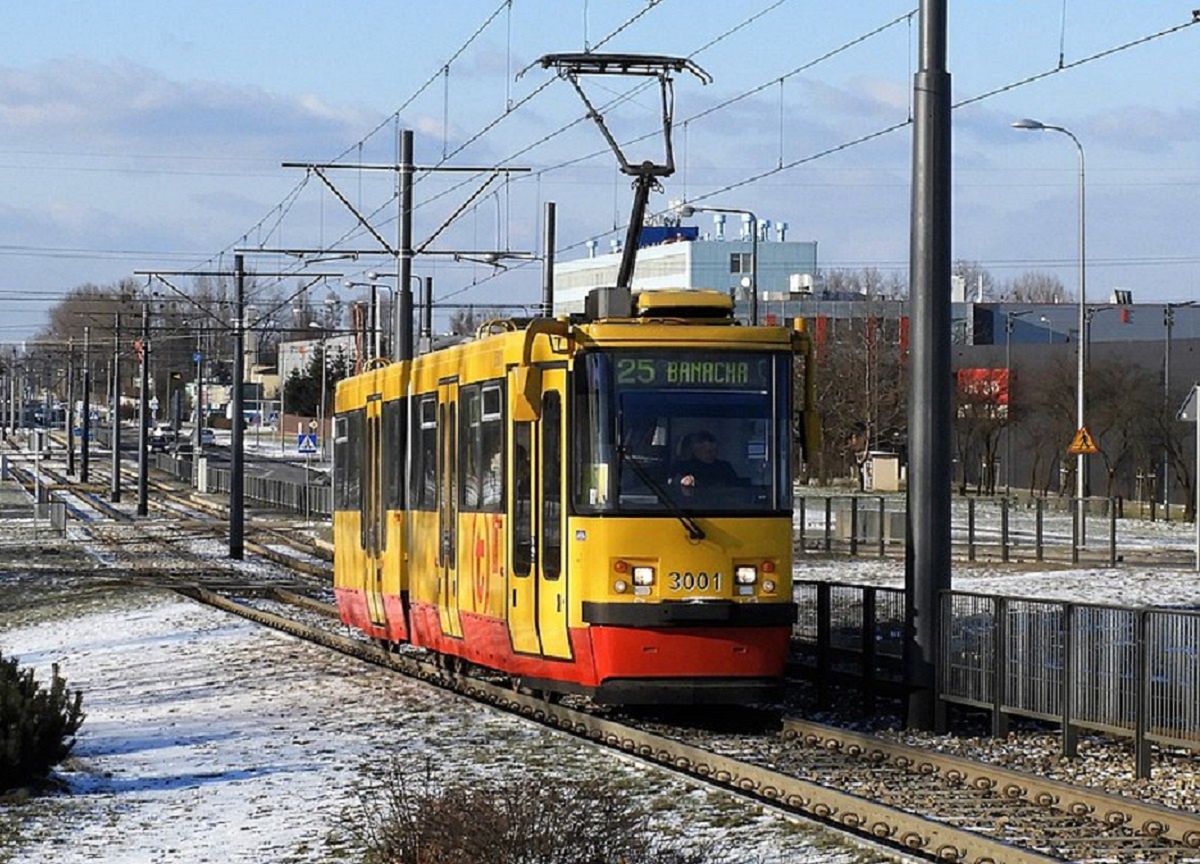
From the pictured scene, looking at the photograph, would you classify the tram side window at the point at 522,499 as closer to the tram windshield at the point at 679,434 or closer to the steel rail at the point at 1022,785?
Answer: the tram windshield at the point at 679,434

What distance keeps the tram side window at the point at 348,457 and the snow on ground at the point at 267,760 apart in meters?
1.90

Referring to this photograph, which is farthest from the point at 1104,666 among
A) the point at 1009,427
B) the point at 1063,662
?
the point at 1009,427

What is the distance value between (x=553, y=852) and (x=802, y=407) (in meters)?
8.74

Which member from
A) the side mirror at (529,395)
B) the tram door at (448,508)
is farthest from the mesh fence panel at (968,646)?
the tram door at (448,508)

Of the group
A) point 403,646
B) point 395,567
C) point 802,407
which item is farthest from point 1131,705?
point 403,646

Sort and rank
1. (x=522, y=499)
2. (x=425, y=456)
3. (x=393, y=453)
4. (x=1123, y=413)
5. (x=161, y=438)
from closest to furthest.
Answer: (x=522, y=499), (x=425, y=456), (x=393, y=453), (x=1123, y=413), (x=161, y=438)

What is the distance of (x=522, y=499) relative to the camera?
17375mm

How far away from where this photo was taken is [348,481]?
26.1 m

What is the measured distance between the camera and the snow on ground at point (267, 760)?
11648 mm

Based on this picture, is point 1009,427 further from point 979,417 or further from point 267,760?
point 267,760

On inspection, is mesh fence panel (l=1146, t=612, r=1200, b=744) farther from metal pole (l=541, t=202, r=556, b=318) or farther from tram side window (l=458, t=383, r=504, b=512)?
metal pole (l=541, t=202, r=556, b=318)

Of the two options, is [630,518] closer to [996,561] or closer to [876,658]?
[876,658]

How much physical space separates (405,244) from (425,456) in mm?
15205

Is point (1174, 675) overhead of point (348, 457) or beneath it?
beneath
